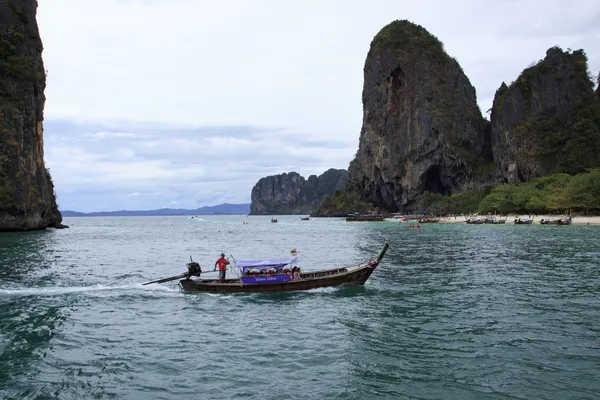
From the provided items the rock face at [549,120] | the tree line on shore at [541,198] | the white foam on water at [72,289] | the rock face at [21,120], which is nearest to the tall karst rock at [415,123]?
the rock face at [549,120]

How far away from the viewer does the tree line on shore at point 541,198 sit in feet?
274

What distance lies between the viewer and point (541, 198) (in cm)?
9506

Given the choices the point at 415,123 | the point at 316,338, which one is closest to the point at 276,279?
the point at 316,338

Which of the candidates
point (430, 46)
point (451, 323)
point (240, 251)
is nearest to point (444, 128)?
point (430, 46)

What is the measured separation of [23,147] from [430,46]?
143059 millimetres

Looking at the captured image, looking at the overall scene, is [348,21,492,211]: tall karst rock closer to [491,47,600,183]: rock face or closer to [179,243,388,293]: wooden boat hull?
[491,47,600,183]: rock face

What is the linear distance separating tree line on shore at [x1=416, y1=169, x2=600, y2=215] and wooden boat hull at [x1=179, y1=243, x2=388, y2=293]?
7334 cm

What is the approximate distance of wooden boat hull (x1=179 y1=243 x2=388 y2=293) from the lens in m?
25.8

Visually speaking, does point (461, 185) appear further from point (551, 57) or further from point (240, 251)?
point (240, 251)

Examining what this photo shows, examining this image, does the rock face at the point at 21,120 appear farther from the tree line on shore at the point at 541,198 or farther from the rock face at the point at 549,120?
the rock face at the point at 549,120

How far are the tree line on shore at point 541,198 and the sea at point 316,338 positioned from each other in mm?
60610

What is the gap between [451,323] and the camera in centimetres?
1814

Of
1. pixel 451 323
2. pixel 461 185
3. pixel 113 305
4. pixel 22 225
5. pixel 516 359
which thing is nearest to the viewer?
pixel 516 359

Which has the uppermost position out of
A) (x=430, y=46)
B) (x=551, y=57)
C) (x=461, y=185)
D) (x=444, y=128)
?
(x=430, y=46)
